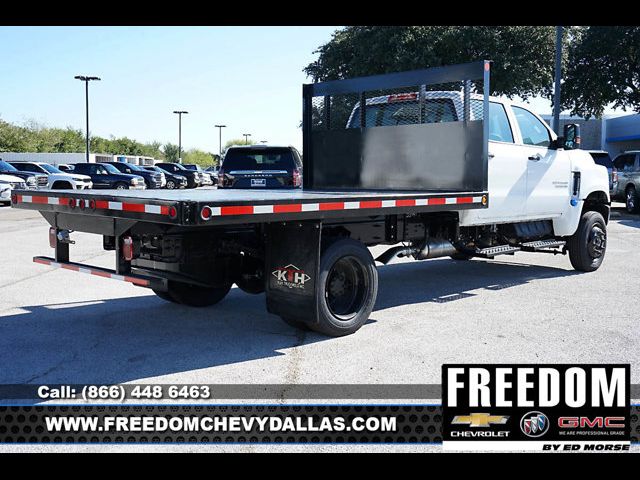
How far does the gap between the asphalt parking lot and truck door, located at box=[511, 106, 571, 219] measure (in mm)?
1016

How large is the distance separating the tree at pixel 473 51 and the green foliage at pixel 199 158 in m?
74.1

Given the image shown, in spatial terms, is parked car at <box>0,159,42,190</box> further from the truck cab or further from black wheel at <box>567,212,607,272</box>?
black wheel at <box>567,212,607,272</box>

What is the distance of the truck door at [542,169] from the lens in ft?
28.1

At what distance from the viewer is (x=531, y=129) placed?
880 cm

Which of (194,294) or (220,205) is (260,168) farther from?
(220,205)

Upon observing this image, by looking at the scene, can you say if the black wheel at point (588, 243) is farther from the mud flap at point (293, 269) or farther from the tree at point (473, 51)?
the tree at point (473, 51)

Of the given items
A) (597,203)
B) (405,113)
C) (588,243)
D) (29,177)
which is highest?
(405,113)

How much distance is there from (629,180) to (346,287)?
729 inches

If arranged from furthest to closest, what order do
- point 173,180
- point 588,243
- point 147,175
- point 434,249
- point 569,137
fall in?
point 173,180
point 147,175
point 588,243
point 569,137
point 434,249

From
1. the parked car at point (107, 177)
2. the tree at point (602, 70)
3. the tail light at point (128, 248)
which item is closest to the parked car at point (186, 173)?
the parked car at point (107, 177)

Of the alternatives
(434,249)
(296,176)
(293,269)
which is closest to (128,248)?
(293,269)

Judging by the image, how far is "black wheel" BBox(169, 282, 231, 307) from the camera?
7.02m

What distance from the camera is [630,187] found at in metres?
21.6

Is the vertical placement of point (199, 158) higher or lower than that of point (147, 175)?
higher
